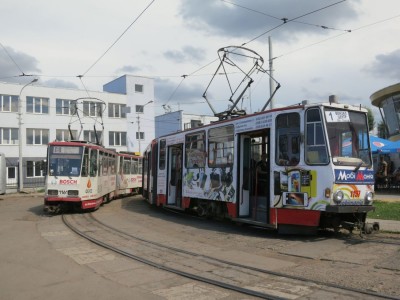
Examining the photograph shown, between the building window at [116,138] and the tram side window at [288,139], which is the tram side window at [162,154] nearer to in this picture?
the tram side window at [288,139]

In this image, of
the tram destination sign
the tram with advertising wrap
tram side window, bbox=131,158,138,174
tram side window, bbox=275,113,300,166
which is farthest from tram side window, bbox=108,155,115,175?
tram side window, bbox=275,113,300,166

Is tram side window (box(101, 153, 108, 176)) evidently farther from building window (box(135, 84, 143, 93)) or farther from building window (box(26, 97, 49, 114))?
building window (box(135, 84, 143, 93))

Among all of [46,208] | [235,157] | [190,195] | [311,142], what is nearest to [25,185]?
[46,208]

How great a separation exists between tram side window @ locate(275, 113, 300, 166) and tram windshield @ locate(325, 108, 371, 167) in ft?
2.46

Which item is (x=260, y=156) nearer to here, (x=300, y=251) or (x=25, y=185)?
(x=300, y=251)

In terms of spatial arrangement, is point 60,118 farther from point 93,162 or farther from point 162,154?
point 162,154

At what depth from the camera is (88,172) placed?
17.8 meters

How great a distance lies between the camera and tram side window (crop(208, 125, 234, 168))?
1225 centimetres

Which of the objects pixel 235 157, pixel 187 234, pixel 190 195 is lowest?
pixel 187 234

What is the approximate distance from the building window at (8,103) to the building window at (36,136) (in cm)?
260

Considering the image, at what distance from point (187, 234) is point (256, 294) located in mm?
5943

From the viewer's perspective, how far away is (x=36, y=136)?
4447 centimetres

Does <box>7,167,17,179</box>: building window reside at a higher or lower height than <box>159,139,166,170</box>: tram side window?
lower

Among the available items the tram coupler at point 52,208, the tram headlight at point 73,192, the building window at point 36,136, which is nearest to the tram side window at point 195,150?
the tram headlight at point 73,192
